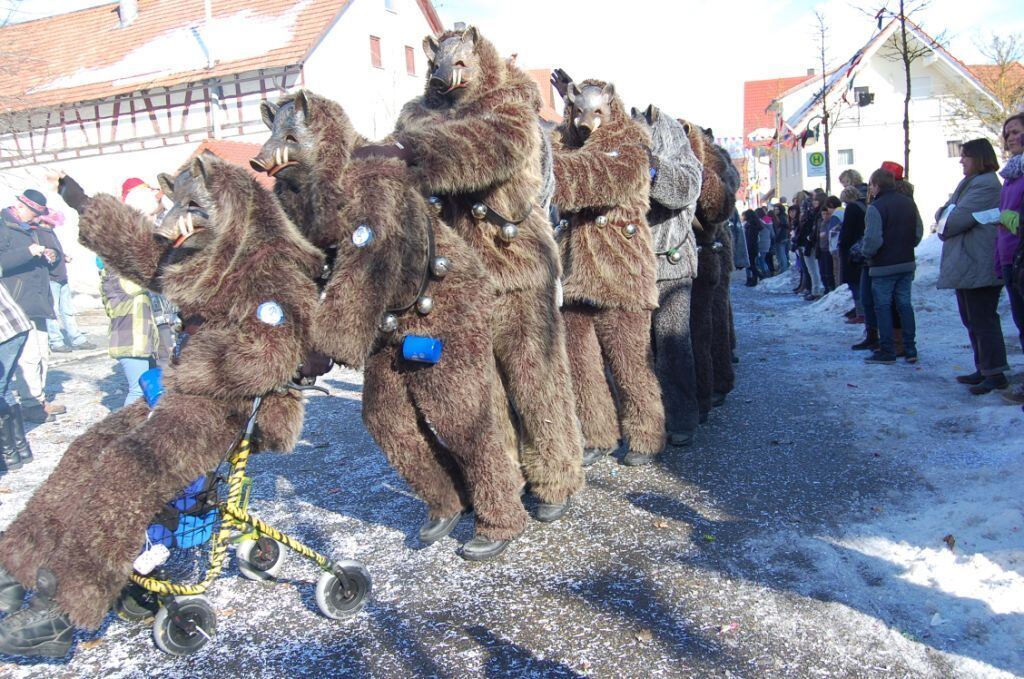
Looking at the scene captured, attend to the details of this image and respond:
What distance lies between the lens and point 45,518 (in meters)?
2.81

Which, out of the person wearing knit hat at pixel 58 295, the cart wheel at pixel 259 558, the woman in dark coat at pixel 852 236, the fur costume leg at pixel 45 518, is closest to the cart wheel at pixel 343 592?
the cart wheel at pixel 259 558

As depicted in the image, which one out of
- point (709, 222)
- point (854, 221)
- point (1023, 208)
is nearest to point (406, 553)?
point (709, 222)

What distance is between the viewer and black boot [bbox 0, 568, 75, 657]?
2.69 meters

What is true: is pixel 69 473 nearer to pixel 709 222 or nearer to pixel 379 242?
pixel 379 242

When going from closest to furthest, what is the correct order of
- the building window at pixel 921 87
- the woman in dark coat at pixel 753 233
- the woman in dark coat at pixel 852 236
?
1. the woman in dark coat at pixel 852 236
2. the woman in dark coat at pixel 753 233
3. the building window at pixel 921 87

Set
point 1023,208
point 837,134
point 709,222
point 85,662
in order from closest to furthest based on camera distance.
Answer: point 85,662 → point 1023,208 → point 709,222 → point 837,134

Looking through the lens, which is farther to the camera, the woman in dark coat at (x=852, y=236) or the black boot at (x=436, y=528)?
the woman in dark coat at (x=852, y=236)

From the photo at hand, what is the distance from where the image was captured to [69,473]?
2.90m

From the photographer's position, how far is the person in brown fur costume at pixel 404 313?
120 inches

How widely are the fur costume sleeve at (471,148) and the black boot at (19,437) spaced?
14.6 feet

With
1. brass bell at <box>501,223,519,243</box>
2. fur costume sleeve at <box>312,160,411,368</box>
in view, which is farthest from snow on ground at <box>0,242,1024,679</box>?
brass bell at <box>501,223,519,243</box>

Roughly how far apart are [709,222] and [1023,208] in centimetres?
196

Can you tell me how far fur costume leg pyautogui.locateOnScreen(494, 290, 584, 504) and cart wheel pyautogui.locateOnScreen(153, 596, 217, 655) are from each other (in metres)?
1.63

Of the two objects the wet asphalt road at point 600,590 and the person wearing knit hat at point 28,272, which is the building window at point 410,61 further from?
the wet asphalt road at point 600,590
